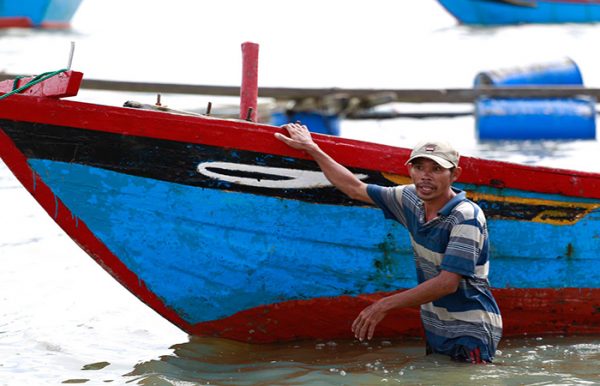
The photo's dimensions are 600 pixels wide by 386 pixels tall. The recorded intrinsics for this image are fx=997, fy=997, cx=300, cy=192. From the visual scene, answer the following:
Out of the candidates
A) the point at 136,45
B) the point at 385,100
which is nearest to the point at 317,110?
the point at 385,100

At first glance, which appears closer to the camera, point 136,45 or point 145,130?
point 145,130

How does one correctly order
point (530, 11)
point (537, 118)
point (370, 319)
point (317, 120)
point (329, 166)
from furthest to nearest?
point (530, 11), point (537, 118), point (317, 120), point (329, 166), point (370, 319)

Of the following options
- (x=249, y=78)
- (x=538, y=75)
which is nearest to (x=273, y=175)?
(x=249, y=78)

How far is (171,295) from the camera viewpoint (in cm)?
526

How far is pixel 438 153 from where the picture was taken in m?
4.38

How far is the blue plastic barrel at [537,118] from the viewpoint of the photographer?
14125mm

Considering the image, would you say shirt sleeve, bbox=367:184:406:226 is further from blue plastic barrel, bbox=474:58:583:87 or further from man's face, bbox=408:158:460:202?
blue plastic barrel, bbox=474:58:583:87

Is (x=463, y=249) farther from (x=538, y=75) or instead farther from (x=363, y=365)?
(x=538, y=75)

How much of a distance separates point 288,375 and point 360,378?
364 mm

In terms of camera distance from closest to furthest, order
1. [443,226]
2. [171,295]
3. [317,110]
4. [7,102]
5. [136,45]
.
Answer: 1. [443,226]
2. [7,102]
3. [171,295]
4. [317,110]
5. [136,45]

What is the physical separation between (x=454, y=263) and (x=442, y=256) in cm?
16

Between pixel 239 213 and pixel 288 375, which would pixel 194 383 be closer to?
pixel 288 375

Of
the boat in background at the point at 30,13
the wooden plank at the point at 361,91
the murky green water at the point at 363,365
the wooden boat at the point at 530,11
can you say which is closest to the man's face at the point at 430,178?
the murky green water at the point at 363,365

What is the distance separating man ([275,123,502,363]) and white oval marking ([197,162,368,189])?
17 cm
